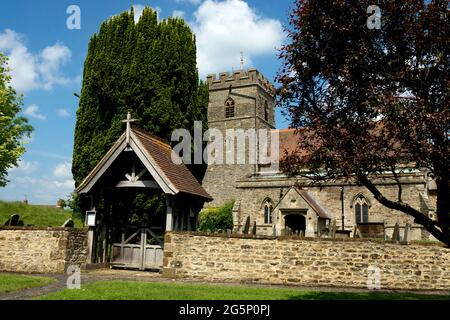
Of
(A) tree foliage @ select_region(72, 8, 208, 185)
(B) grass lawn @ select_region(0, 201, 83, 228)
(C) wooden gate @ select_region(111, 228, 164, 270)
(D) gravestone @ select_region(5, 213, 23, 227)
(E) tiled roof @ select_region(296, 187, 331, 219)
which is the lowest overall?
(C) wooden gate @ select_region(111, 228, 164, 270)

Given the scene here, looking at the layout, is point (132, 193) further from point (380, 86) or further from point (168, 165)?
point (380, 86)

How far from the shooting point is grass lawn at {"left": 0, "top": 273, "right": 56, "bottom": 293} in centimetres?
954

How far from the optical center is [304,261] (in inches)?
464

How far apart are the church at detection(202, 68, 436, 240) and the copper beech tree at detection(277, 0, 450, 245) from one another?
12725mm

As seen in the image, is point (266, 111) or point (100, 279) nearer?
point (100, 279)

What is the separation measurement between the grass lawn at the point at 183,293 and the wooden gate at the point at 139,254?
3.05 m

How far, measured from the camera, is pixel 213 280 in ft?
39.7

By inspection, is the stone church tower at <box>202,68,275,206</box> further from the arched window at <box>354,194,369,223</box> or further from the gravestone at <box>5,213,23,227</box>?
the gravestone at <box>5,213,23,227</box>

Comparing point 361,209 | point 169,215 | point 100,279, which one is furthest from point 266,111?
point 100,279

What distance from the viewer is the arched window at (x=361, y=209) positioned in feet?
94.0

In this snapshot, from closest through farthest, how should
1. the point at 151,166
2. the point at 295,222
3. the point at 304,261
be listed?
the point at 304,261 → the point at 151,166 → the point at 295,222

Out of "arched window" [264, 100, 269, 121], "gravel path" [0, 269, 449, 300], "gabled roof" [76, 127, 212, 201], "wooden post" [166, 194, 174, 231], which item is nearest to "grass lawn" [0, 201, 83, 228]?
"gravel path" [0, 269, 449, 300]

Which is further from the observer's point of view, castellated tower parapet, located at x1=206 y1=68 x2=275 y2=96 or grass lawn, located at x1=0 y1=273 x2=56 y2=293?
castellated tower parapet, located at x1=206 y1=68 x2=275 y2=96

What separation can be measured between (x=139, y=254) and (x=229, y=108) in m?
33.1
